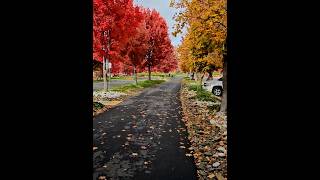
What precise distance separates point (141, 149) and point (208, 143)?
6.11 feet

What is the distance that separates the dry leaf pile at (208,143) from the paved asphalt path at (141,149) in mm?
236

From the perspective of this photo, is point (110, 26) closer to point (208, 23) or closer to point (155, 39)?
point (208, 23)

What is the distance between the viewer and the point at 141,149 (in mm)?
7570

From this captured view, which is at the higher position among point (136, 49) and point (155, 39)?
point (155, 39)

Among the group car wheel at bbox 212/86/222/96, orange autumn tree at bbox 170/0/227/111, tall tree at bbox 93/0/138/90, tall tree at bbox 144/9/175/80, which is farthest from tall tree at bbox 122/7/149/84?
orange autumn tree at bbox 170/0/227/111

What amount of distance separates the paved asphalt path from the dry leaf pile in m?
0.24

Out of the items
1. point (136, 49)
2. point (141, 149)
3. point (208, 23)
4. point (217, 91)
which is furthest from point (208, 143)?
point (136, 49)

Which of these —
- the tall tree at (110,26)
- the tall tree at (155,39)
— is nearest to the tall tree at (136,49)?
the tall tree at (155,39)

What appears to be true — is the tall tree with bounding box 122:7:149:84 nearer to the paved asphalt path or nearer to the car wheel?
the car wheel

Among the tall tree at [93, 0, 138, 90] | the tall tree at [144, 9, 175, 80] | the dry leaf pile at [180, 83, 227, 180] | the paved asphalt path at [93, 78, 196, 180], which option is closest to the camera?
the paved asphalt path at [93, 78, 196, 180]

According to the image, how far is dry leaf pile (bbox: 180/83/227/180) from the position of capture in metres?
6.00

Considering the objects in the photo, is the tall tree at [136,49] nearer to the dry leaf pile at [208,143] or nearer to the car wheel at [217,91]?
the car wheel at [217,91]
